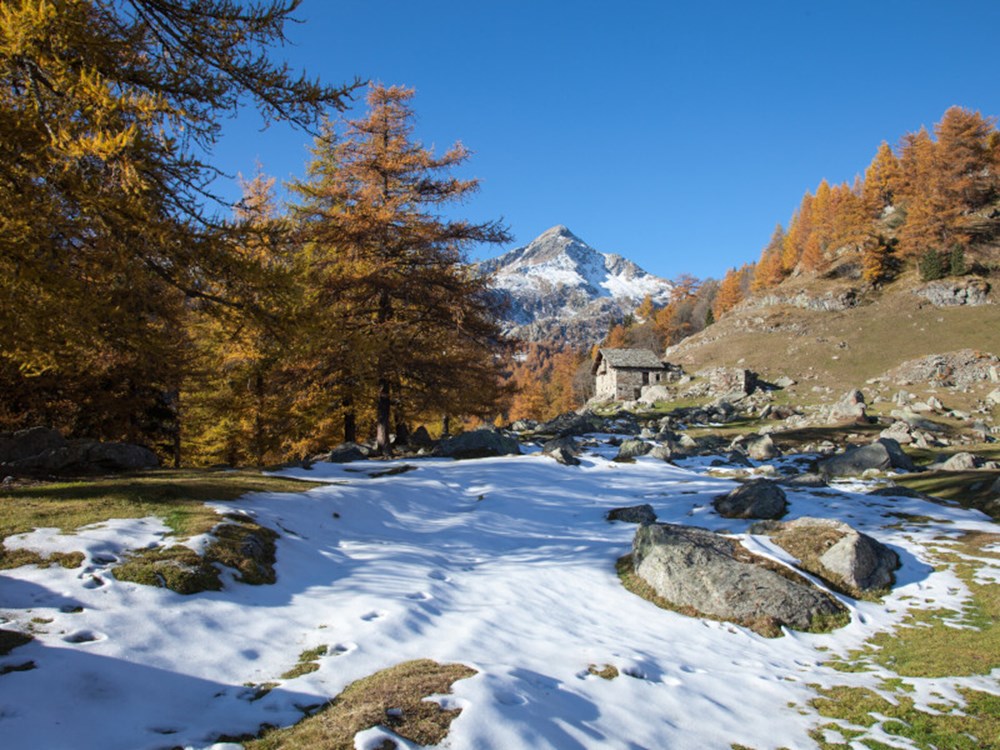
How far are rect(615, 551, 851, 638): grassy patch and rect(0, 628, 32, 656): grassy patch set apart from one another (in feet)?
24.1

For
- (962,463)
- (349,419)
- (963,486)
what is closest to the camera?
(963,486)

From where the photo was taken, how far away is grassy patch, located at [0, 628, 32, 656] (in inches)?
169

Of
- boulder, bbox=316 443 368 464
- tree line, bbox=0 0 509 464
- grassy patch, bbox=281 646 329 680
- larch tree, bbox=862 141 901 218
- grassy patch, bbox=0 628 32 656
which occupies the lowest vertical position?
grassy patch, bbox=281 646 329 680

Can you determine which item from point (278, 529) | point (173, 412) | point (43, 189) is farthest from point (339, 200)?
point (278, 529)

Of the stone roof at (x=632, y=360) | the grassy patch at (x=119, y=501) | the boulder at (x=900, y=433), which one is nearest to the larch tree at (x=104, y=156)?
the grassy patch at (x=119, y=501)

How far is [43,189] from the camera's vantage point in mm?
7277

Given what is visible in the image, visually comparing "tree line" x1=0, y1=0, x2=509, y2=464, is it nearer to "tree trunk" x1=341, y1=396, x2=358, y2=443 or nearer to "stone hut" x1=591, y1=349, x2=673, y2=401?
"tree trunk" x1=341, y1=396, x2=358, y2=443

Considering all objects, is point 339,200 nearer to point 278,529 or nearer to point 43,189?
point 43,189

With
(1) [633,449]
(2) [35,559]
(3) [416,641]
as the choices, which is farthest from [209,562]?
(1) [633,449]

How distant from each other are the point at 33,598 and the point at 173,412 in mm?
15644

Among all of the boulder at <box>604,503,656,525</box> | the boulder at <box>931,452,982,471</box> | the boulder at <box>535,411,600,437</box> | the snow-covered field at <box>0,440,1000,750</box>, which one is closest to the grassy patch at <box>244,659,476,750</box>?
the snow-covered field at <box>0,440,1000,750</box>

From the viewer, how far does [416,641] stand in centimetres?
591

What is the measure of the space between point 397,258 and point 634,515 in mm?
10774

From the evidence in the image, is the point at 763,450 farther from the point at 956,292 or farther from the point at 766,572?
the point at 956,292
